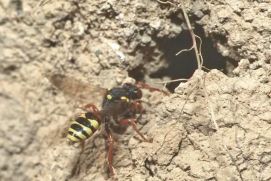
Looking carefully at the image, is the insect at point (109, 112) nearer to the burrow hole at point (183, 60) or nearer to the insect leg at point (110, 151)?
the insect leg at point (110, 151)

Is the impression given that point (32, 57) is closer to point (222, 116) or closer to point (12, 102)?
point (12, 102)

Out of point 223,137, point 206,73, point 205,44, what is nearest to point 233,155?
point 223,137

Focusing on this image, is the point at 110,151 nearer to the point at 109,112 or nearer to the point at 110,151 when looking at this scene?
the point at 110,151

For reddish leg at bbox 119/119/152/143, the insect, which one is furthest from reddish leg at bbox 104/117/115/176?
reddish leg at bbox 119/119/152/143

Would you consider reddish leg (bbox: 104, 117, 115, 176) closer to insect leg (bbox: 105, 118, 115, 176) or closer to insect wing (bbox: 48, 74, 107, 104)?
insect leg (bbox: 105, 118, 115, 176)

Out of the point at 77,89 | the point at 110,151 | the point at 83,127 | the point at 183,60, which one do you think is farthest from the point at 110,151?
the point at 183,60

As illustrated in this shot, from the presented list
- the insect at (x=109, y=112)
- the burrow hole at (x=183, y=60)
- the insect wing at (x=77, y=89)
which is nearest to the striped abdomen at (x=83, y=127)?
the insect at (x=109, y=112)
